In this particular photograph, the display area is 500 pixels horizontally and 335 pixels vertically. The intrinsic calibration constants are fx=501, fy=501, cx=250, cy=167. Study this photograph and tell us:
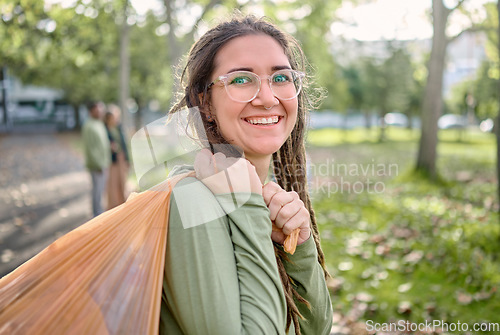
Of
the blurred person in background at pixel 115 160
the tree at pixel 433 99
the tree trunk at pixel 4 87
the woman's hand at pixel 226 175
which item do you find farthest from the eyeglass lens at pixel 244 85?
the tree trunk at pixel 4 87

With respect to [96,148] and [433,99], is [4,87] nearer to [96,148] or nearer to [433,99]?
[96,148]

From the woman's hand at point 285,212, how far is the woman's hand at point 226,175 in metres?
0.09

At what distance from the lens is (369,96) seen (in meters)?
37.7

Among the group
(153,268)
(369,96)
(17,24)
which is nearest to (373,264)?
(153,268)

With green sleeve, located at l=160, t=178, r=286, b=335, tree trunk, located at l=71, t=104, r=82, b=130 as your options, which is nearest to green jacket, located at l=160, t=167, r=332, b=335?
green sleeve, located at l=160, t=178, r=286, b=335

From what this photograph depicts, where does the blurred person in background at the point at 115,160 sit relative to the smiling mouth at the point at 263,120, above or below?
below

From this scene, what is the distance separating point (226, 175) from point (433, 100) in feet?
42.1

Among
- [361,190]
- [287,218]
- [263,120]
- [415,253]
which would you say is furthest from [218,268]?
[361,190]

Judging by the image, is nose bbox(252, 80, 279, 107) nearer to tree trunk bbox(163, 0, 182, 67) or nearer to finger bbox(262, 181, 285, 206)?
finger bbox(262, 181, 285, 206)

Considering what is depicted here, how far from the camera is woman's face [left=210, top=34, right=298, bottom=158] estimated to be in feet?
5.21

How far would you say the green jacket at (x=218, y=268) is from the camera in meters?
1.19

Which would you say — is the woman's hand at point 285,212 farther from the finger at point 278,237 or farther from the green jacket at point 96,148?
the green jacket at point 96,148

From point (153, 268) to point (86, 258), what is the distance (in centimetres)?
18

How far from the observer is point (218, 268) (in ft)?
3.98
